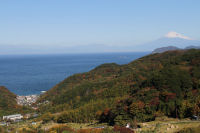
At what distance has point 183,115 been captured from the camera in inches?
1176

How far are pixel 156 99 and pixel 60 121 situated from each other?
21620 mm

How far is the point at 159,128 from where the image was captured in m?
24.5

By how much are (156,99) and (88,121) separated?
14.6 metres

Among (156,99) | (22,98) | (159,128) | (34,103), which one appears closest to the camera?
(159,128)

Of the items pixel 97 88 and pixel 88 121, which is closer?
pixel 88 121

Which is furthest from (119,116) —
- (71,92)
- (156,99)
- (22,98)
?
(22,98)

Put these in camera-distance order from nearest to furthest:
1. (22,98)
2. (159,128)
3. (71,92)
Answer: (159,128) → (71,92) → (22,98)

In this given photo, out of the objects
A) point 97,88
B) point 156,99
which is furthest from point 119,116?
point 97,88

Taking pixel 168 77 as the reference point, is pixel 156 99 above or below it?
below

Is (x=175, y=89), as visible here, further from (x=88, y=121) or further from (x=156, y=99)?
(x=88, y=121)

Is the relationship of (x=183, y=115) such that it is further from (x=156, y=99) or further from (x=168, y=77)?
(x=168, y=77)

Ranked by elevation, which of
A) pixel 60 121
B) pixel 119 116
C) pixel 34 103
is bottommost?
pixel 34 103

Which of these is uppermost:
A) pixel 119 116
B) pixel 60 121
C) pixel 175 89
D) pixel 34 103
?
pixel 175 89

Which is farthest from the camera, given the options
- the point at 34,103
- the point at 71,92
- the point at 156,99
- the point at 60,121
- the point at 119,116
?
the point at 34,103
